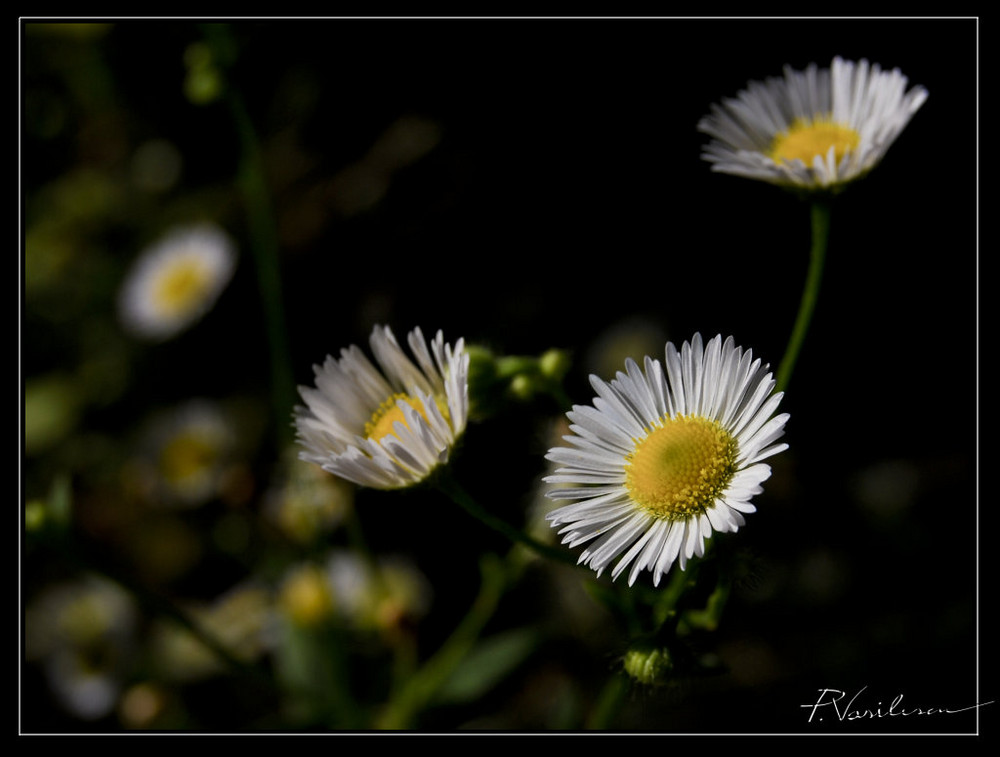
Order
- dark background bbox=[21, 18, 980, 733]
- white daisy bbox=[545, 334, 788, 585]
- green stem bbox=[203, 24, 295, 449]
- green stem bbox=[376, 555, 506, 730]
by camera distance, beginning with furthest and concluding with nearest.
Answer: dark background bbox=[21, 18, 980, 733]
green stem bbox=[203, 24, 295, 449]
green stem bbox=[376, 555, 506, 730]
white daisy bbox=[545, 334, 788, 585]

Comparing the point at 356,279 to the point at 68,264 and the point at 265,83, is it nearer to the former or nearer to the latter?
the point at 265,83

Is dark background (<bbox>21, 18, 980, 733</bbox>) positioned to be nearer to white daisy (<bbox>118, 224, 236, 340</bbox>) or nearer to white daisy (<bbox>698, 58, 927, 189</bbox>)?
white daisy (<bbox>118, 224, 236, 340</bbox>)

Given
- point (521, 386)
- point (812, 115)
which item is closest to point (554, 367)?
point (521, 386)

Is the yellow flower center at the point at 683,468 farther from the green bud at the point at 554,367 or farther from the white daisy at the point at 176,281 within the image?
the white daisy at the point at 176,281

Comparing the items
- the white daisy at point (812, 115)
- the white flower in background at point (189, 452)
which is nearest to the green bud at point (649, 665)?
the white daisy at point (812, 115)
